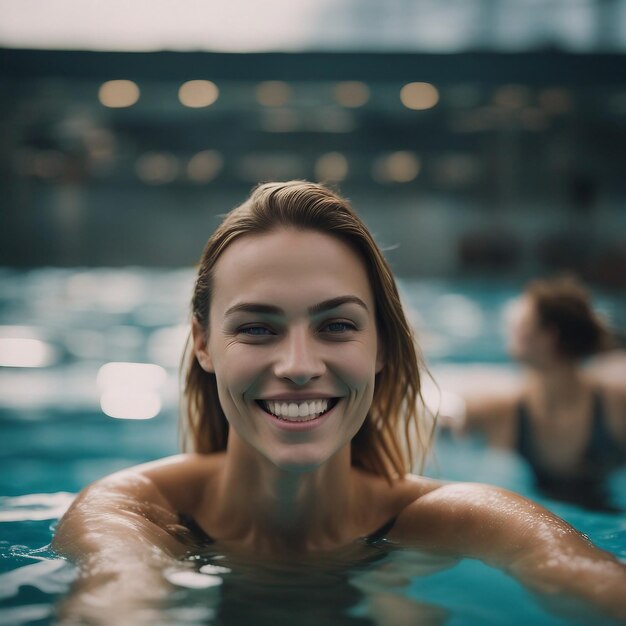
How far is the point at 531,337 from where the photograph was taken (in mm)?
3867

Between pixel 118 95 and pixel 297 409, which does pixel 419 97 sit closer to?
pixel 118 95

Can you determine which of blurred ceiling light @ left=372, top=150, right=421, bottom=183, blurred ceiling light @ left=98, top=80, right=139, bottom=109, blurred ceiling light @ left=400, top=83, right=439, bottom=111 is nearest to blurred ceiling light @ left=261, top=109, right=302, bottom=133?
blurred ceiling light @ left=372, top=150, right=421, bottom=183

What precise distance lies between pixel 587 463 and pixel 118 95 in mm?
13233

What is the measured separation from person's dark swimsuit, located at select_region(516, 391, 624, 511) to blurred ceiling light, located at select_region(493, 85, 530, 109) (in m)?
11.6

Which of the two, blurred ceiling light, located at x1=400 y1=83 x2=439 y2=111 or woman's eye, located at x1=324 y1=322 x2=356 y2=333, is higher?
blurred ceiling light, located at x1=400 y1=83 x2=439 y2=111

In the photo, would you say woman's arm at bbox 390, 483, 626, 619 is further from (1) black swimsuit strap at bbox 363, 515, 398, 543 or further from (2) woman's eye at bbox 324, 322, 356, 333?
(2) woman's eye at bbox 324, 322, 356, 333

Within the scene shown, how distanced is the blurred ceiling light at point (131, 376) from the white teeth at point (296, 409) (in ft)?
15.5

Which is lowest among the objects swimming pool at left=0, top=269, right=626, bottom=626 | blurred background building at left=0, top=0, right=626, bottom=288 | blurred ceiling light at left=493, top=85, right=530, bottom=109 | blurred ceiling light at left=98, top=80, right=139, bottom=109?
swimming pool at left=0, top=269, right=626, bottom=626

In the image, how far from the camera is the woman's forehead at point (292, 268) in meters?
1.68

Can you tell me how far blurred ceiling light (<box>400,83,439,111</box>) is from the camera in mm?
15070

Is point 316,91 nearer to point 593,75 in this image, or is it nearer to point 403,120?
point 403,120

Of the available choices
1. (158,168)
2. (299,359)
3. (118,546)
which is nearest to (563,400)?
(299,359)

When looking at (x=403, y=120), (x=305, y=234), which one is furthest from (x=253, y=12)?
(x=305, y=234)

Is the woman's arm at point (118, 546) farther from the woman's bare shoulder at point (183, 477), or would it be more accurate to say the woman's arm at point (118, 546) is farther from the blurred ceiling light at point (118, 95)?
the blurred ceiling light at point (118, 95)
